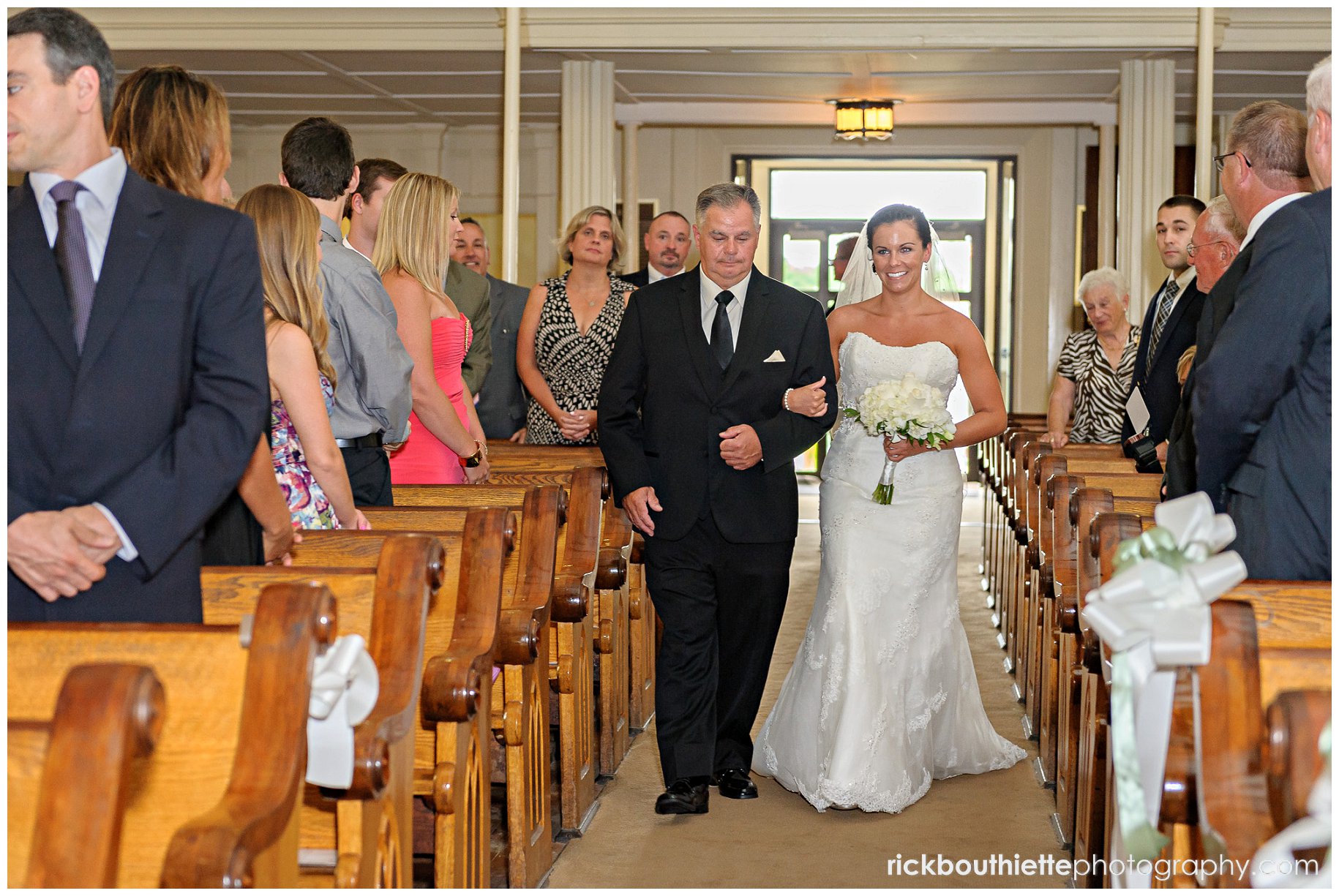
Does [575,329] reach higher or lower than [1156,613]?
higher

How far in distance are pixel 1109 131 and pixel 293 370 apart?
1004 centimetres

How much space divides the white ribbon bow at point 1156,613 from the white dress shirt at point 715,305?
265 centimetres

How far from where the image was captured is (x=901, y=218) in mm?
4656

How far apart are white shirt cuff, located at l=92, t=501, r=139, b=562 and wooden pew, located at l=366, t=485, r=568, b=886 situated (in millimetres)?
1255

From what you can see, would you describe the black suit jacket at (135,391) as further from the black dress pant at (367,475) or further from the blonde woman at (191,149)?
the black dress pant at (367,475)

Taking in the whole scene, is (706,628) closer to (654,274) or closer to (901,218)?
(901,218)

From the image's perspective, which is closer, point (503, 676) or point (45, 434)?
point (45, 434)

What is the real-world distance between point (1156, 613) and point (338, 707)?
122cm

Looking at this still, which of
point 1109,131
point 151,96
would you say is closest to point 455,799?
point 151,96

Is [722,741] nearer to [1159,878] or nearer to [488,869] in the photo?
[488,869]

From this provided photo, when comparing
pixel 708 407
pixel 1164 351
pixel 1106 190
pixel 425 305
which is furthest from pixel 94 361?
pixel 1106 190

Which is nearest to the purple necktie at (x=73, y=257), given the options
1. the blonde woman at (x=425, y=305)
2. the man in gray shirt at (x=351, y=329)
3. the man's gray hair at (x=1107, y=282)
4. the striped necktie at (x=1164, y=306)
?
the man in gray shirt at (x=351, y=329)

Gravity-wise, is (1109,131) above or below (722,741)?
above

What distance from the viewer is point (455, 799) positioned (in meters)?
2.92
